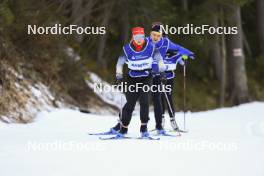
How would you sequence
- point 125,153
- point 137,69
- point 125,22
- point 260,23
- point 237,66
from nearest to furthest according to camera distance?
1. point 125,153
2. point 137,69
3. point 125,22
4. point 237,66
5. point 260,23

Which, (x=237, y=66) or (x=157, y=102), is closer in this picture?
(x=157, y=102)

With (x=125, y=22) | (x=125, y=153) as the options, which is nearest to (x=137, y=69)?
(x=125, y=153)

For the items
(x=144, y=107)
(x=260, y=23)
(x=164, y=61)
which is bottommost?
(x=144, y=107)

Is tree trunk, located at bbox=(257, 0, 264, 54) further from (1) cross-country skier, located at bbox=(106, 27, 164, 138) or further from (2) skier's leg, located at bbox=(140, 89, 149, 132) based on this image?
(2) skier's leg, located at bbox=(140, 89, 149, 132)

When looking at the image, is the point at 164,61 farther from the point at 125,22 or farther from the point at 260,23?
the point at 260,23

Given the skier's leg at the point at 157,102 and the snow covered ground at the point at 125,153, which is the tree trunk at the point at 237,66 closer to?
the snow covered ground at the point at 125,153

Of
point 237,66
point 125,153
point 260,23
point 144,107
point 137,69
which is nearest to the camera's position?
point 125,153

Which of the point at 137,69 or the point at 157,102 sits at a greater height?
the point at 137,69

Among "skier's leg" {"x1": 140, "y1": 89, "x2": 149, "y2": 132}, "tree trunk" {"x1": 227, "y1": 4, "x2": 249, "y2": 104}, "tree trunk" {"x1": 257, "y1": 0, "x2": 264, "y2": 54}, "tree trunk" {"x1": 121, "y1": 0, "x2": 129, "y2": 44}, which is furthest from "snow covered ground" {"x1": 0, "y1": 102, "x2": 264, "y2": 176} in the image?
"tree trunk" {"x1": 257, "y1": 0, "x2": 264, "y2": 54}

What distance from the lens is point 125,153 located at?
8844 mm

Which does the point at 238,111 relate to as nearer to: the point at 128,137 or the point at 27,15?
the point at 27,15

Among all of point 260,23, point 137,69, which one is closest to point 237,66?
point 260,23

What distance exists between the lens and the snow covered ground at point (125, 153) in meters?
7.78

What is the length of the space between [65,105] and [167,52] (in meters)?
5.18
